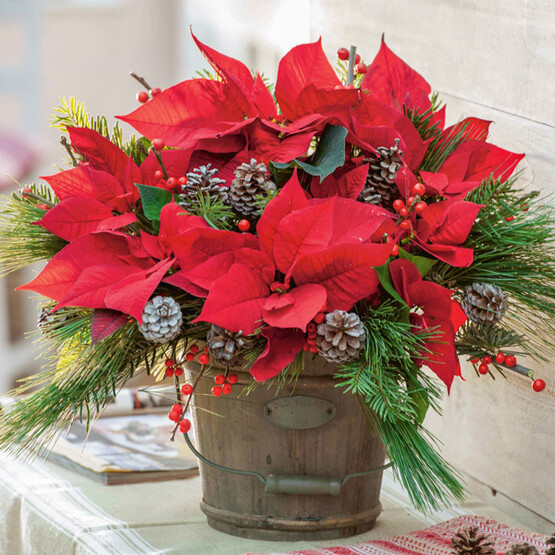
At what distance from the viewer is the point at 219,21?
191 cm

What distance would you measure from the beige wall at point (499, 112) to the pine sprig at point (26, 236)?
1.35ft

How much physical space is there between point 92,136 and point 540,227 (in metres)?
0.34

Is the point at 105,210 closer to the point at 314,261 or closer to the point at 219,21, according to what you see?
the point at 314,261

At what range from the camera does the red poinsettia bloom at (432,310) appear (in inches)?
20.2

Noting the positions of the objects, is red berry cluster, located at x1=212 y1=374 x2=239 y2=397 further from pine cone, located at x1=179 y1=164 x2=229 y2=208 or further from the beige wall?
the beige wall

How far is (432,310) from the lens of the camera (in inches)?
20.7

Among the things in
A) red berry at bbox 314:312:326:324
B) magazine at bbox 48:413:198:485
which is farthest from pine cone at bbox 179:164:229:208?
magazine at bbox 48:413:198:485

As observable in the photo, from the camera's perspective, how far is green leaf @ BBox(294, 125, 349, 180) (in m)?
0.52

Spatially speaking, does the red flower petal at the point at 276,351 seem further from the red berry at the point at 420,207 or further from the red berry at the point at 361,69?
the red berry at the point at 361,69

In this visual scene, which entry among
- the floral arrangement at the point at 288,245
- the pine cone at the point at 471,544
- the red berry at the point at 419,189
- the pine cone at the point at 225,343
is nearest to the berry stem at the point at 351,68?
the floral arrangement at the point at 288,245

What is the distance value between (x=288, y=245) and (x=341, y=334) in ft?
0.23

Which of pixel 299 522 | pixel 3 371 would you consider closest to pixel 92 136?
pixel 299 522

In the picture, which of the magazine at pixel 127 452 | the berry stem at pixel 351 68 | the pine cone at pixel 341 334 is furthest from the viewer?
the magazine at pixel 127 452

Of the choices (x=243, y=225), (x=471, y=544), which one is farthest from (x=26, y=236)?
(x=471, y=544)
